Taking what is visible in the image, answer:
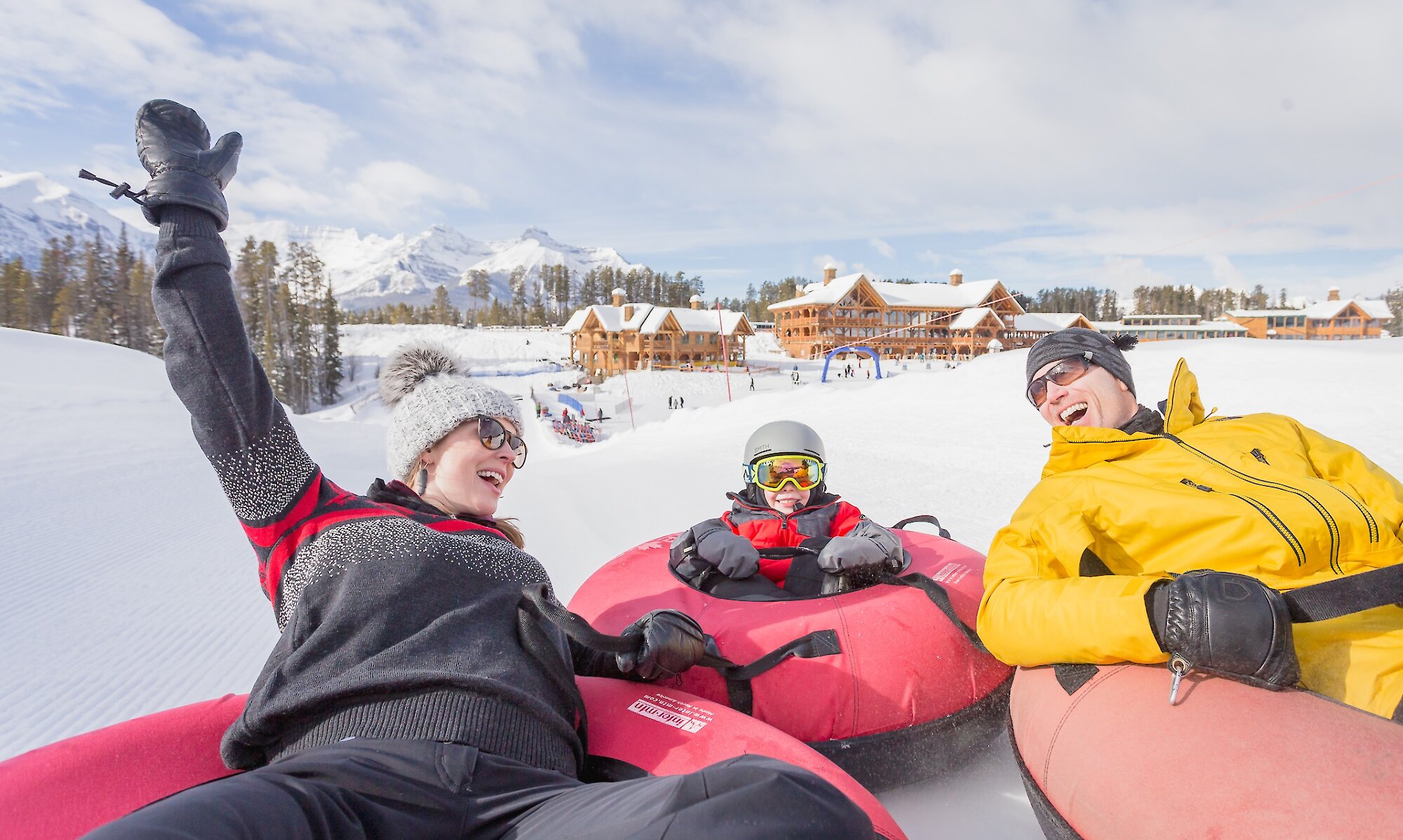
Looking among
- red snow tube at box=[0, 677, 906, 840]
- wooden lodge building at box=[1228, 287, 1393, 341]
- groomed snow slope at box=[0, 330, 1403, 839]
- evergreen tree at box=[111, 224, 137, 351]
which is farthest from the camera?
wooden lodge building at box=[1228, 287, 1393, 341]

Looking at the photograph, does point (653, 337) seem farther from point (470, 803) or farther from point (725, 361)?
point (470, 803)

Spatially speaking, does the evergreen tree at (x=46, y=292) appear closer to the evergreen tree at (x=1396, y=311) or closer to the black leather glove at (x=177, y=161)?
the black leather glove at (x=177, y=161)

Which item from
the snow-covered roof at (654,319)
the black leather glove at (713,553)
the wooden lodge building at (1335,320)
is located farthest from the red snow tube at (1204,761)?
the wooden lodge building at (1335,320)

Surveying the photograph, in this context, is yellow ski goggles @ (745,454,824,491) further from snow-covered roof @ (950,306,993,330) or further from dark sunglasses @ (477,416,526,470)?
snow-covered roof @ (950,306,993,330)

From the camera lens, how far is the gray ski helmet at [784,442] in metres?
3.47

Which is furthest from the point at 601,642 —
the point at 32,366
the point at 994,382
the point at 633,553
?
the point at 32,366

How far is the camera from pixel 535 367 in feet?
155

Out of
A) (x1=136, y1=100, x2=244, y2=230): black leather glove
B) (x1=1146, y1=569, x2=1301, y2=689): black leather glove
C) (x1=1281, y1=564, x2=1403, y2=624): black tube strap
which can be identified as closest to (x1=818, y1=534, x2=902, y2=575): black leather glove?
(x1=1146, y1=569, x2=1301, y2=689): black leather glove

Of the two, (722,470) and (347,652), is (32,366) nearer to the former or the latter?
(722,470)

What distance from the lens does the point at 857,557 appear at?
256cm

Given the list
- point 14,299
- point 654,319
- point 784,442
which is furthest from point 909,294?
point 14,299

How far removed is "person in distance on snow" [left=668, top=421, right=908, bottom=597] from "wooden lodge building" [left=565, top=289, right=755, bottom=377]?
37.0 metres

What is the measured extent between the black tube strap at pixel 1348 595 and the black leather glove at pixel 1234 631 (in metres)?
0.04

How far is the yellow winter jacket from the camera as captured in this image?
1616mm
